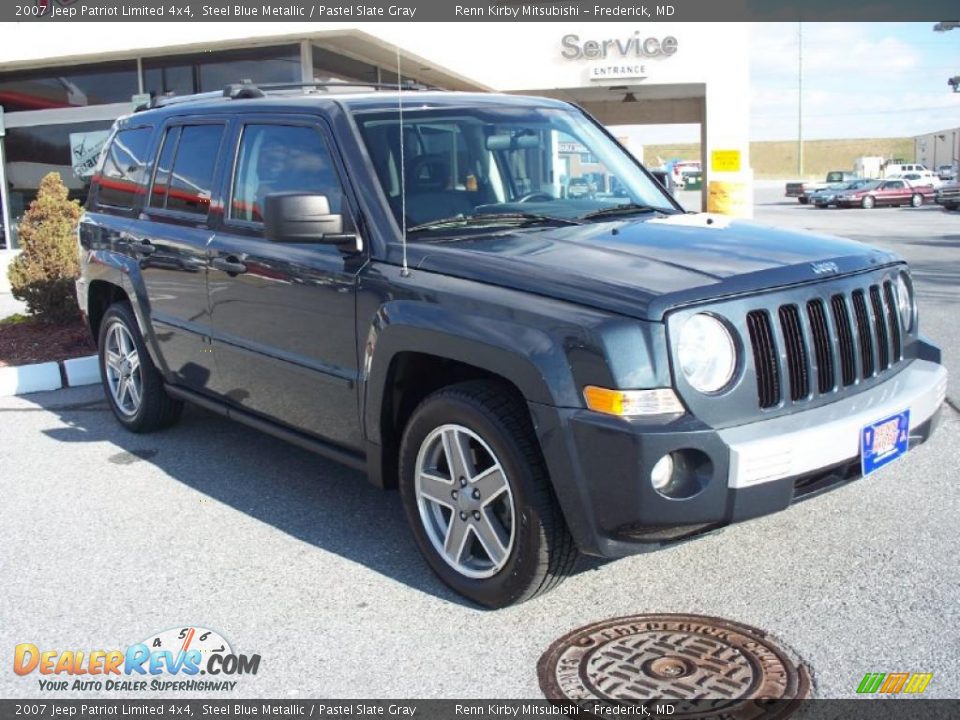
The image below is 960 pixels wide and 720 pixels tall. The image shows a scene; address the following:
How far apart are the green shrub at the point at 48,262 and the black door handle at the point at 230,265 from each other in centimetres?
464

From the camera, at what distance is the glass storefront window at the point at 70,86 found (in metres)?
15.8

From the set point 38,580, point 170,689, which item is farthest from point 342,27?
point 170,689

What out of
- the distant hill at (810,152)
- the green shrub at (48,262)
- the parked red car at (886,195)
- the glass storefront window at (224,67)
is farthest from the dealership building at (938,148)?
the green shrub at (48,262)

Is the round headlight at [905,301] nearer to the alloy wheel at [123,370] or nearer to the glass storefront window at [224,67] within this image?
the alloy wheel at [123,370]

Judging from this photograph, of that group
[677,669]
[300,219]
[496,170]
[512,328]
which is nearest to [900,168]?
[496,170]

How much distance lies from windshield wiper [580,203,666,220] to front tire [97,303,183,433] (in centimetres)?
295

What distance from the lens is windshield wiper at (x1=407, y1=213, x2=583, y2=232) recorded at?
13.9 ft

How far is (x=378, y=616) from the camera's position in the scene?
3816 mm

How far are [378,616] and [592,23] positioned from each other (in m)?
22.0

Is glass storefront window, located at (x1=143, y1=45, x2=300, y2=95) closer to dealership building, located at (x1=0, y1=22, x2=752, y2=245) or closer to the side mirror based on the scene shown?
dealership building, located at (x1=0, y1=22, x2=752, y2=245)

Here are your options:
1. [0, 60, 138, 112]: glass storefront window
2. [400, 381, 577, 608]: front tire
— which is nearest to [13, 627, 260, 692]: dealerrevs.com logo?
[400, 381, 577, 608]: front tire

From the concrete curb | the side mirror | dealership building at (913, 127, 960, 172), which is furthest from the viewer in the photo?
dealership building at (913, 127, 960, 172)

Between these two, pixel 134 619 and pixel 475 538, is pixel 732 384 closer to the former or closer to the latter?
pixel 475 538

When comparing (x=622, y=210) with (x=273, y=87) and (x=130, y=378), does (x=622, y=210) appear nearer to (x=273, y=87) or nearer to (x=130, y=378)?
(x=273, y=87)
